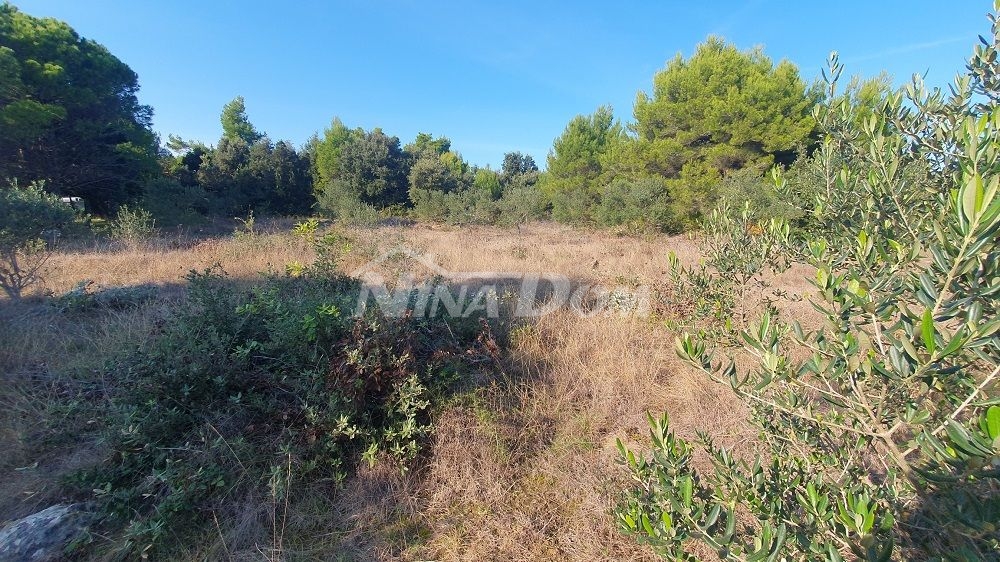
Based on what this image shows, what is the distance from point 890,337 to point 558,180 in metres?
17.1

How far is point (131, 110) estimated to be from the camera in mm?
12930

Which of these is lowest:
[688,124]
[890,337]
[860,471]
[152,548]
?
[152,548]

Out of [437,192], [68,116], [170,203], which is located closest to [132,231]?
[170,203]

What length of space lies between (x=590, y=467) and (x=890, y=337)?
1.81 metres

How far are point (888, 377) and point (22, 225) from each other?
709cm

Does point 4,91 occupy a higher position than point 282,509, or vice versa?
point 4,91

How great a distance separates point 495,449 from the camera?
235 cm

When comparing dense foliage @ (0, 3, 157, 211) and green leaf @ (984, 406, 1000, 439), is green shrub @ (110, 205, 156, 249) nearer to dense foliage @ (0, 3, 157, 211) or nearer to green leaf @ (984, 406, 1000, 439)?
dense foliage @ (0, 3, 157, 211)

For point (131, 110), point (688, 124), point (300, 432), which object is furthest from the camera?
point (131, 110)

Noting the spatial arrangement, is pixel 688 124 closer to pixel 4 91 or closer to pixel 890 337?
pixel 890 337

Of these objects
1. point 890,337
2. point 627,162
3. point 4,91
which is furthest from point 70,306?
point 627,162

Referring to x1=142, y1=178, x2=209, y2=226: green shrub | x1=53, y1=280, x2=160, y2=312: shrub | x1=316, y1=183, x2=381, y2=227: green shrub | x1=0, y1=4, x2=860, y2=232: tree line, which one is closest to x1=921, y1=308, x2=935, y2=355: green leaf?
x1=53, y1=280, x2=160, y2=312: shrub

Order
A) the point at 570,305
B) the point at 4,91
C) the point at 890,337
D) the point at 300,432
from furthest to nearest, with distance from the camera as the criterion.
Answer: the point at 4,91
the point at 570,305
the point at 300,432
the point at 890,337

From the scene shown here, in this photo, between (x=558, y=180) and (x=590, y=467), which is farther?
(x=558, y=180)
